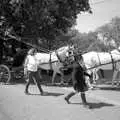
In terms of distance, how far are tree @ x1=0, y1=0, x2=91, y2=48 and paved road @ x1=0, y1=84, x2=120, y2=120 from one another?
5056 millimetres

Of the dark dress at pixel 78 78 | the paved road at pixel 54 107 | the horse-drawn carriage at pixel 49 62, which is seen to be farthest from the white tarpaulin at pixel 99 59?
the dark dress at pixel 78 78

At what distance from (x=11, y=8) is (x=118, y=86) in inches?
268

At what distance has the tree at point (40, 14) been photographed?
11656mm

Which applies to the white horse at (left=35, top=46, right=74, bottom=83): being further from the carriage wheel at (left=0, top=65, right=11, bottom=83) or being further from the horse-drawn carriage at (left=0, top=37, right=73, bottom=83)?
the carriage wheel at (left=0, top=65, right=11, bottom=83)

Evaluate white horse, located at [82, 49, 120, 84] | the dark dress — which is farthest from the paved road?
white horse, located at [82, 49, 120, 84]

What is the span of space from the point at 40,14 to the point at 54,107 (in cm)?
660

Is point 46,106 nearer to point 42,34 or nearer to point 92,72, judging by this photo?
point 92,72

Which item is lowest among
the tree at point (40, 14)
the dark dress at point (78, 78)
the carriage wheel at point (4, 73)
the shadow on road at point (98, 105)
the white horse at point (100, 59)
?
the shadow on road at point (98, 105)

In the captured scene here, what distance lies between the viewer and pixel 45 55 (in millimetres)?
10984

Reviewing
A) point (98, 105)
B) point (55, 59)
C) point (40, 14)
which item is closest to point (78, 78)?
point (98, 105)

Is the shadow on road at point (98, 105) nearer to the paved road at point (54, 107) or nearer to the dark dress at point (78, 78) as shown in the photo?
the paved road at point (54, 107)

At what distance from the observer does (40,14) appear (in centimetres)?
1190

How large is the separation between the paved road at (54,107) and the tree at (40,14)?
5.06 metres

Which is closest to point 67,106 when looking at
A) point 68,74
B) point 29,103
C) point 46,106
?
point 46,106
